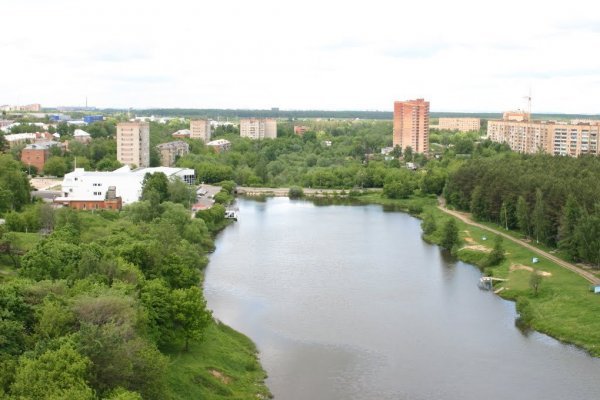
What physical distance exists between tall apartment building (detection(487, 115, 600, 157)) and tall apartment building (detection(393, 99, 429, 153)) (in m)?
7.29

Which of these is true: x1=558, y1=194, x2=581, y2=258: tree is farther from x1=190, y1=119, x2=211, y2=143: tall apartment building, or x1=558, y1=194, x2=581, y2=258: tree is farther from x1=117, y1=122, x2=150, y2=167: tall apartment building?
x1=190, y1=119, x2=211, y2=143: tall apartment building

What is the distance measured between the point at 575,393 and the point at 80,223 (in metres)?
13.2

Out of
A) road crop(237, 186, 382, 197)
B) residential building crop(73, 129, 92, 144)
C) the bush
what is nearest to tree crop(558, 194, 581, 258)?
the bush

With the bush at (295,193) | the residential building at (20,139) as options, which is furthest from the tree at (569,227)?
the residential building at (20,139)

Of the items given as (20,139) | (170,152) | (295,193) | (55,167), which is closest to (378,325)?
(295,193)

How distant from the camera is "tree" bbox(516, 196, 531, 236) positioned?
78.9 ft

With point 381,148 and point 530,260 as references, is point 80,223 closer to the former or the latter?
point 530,260

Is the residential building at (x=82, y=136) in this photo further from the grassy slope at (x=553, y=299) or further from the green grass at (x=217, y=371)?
the green grass at (x=217, y=371)

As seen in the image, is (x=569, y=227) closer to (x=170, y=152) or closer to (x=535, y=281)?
(x=535, y=281)

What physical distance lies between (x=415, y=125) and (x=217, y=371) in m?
51.5

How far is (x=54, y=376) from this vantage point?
8133mm

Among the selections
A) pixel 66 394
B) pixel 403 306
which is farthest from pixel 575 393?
pixel 66 394

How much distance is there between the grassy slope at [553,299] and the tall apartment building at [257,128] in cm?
5334

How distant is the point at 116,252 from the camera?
558 inches
